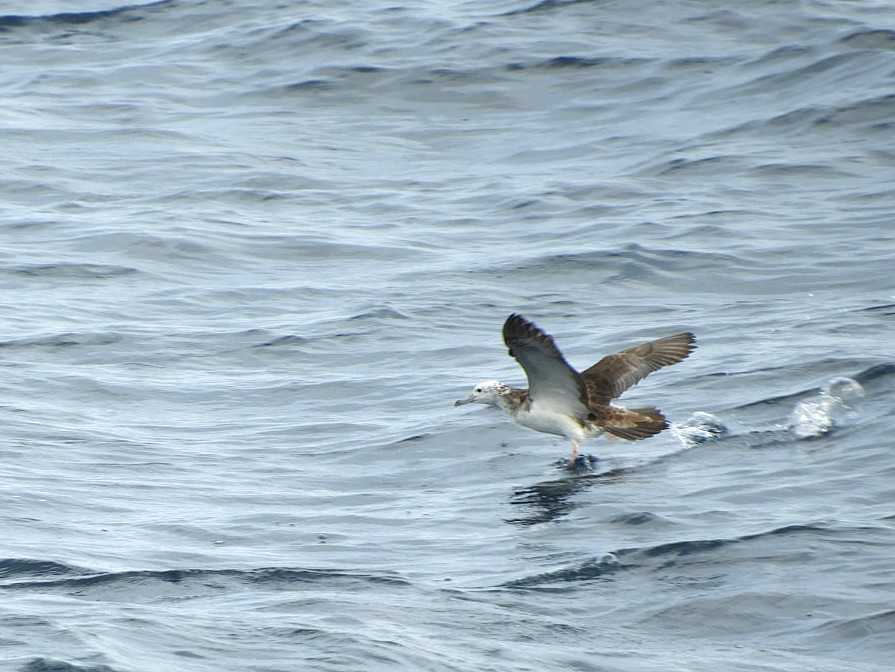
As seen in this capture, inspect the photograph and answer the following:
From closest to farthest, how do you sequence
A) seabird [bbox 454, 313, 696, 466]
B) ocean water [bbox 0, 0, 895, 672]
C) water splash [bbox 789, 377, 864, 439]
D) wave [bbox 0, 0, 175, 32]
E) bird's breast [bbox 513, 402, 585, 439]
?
ocean water [bbox 0, 0, 895, 672]
water splash [bbox 789, 377, 864, 439]
seabird [bbox 454, 313, 696, 466]
bird's breast [bbox 513, 402, 585, 439]
wave [bbox 0, 0, 175, 32]

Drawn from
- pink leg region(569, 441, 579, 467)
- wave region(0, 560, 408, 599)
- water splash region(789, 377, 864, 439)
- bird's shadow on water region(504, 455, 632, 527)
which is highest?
wave region(0, 560, 408, 599)

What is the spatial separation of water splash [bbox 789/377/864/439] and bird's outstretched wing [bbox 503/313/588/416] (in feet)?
5.05

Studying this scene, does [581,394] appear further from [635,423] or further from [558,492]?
[558,492]

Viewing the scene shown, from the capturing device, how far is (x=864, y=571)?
8875 millimetres

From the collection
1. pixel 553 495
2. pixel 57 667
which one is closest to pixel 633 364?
pixel 553 495

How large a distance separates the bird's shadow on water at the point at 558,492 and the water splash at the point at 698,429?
56 cm

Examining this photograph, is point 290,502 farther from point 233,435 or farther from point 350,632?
point 350,632

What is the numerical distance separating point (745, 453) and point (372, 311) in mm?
5244

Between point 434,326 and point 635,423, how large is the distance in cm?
397

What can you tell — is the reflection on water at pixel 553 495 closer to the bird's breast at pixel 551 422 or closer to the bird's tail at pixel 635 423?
the bird's tail at pixel 635 423

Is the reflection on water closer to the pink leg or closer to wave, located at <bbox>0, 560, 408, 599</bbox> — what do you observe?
the pink leg

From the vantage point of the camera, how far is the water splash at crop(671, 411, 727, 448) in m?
12.1

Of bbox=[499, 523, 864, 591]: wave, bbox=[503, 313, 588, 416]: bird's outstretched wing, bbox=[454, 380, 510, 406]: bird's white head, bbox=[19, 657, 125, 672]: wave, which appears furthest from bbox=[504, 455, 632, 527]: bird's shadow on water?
bbox=[19, 657, 125, 672]: wave

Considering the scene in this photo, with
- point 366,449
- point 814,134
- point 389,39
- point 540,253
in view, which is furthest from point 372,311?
point 389,39
